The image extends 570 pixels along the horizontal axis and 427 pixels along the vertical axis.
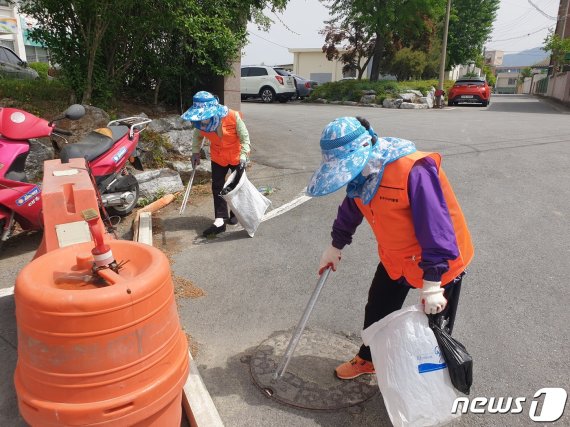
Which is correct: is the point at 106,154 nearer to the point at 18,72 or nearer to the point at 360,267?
the point at 360,267

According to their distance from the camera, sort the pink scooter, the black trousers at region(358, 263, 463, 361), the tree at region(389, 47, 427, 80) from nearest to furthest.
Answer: the black trousers at region(358, 263, 463, 361), the pink scooter, the tree at region(389, 47, 427, 80)

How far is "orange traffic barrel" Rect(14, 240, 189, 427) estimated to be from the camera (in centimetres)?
163

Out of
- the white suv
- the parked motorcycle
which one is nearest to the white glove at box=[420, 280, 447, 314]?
the parked motorcycle

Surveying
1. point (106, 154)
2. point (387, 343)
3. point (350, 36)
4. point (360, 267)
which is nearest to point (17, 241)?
point (106, 154)

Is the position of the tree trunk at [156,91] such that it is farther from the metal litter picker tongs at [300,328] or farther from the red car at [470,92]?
the red car at [470,92]

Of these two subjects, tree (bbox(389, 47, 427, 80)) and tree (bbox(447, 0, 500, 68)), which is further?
tree (bbox(447, 0, 500, 68))

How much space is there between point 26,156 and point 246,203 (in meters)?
2.33

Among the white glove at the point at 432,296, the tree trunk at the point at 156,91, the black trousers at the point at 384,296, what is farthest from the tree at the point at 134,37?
the white glove at the point at 432,296

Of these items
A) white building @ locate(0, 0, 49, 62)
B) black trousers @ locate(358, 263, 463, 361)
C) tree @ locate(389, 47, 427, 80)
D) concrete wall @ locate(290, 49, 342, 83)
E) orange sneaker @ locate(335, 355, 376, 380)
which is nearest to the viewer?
black trousers @ locate(358, 263, 463, 361)

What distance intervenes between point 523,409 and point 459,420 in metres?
0.41

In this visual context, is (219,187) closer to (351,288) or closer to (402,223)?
(351,288)

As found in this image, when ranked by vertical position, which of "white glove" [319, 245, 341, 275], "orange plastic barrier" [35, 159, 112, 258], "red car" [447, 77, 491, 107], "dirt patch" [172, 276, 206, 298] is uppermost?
"red car" [447, 77, 491, 107]

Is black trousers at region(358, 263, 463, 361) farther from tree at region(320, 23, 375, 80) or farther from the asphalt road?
tree at region(320, 23, 375, 80)

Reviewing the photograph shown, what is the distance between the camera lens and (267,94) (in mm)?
22000
